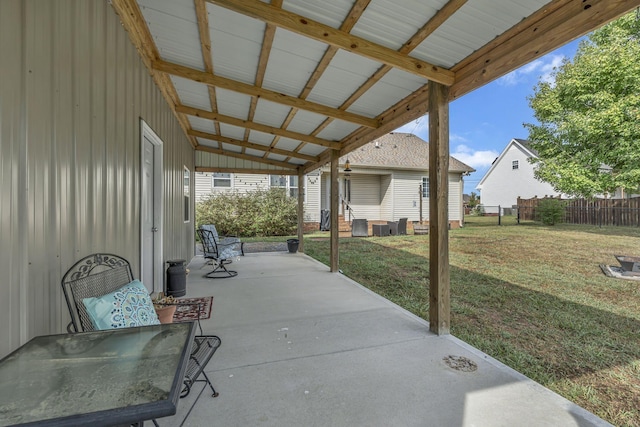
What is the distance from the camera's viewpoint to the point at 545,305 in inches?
167

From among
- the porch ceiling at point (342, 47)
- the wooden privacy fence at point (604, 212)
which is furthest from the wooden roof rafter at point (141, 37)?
the wooden privacy fence at point (604, 212)

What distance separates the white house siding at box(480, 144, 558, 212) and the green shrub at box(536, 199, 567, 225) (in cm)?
581

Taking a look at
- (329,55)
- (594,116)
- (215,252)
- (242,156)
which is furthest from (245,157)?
(594,116)

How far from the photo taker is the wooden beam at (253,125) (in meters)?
5.38

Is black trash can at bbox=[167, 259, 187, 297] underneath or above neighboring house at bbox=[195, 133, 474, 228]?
underneath

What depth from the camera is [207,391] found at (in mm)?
2178

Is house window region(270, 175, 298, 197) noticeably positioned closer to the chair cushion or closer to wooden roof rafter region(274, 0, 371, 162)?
wooden roof rafter region(274, 0, 371, 162)

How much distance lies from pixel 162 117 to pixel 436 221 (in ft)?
13.0

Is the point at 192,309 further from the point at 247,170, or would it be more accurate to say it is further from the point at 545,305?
the point at 247,170

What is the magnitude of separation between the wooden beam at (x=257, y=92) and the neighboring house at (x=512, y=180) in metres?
18.6

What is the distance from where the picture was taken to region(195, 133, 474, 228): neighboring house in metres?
13.3

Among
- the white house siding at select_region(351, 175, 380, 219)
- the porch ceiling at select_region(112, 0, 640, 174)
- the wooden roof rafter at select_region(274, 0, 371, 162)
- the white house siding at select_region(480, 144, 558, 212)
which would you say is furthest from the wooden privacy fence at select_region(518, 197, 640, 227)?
the wooden roof rafter at select_region(274, 0, 371, 162)

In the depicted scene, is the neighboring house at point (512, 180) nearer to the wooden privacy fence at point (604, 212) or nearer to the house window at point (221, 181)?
the wooden privacy fence at point (604, 212)

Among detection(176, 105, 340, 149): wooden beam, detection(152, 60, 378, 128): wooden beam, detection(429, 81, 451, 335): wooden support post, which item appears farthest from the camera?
detection(176, 105, 340, 149): wooden beam
